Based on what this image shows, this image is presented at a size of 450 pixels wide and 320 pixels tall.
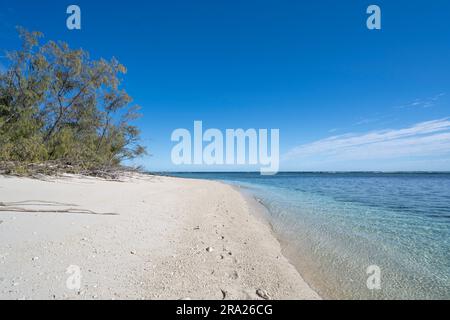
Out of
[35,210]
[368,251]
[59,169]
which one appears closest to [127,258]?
[35,210]

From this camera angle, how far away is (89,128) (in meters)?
14.4

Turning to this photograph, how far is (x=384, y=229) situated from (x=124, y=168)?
1541 centimetres

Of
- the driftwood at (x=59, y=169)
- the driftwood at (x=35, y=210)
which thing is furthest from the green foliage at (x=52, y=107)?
the driftwood at (x=35, y=210)

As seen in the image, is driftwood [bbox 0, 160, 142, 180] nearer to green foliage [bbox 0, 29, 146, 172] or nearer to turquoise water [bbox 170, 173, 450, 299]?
green foliage [bbox 0, 29, 146, 172]

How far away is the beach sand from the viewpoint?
2354 mm

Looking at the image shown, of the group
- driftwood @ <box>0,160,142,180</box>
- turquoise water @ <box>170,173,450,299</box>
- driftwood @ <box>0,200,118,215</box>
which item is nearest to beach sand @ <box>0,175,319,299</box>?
driftwood @ <box>0,200,118,215</box>

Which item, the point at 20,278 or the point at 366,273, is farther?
the point at 366,273

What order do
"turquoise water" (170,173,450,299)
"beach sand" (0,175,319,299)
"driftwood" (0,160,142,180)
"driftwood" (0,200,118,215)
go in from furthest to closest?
"driftwood" (0,160,142,180), "driftwood" (0,200,118,215), "turquoise water" (170,173,450,299), "beach sand" (0,175,319,299)

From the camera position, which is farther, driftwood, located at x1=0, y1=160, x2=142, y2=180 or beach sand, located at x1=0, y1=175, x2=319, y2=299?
driftwood, located at x1=0, y1=160, x2=142, y2=180

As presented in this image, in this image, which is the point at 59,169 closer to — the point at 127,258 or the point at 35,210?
the point at 35,210

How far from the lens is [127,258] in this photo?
3057 millimetres

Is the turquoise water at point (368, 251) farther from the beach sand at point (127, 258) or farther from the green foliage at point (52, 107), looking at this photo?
the green foliage at point (52, 107)
